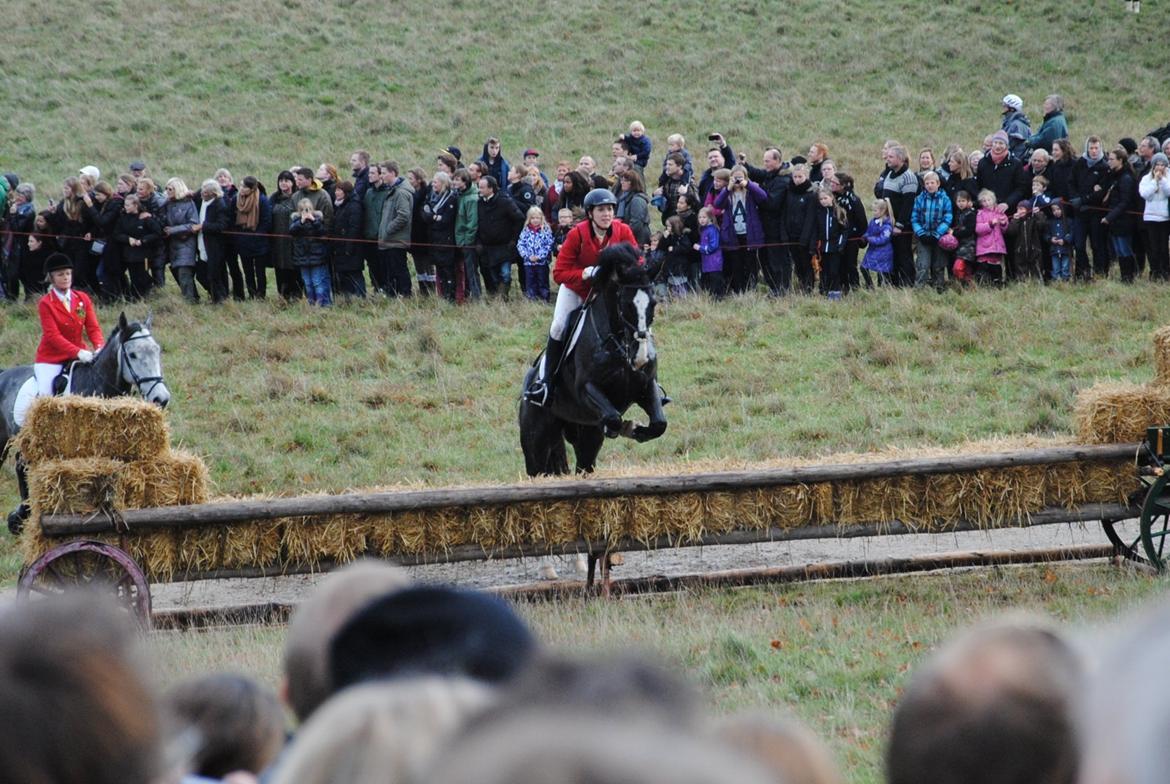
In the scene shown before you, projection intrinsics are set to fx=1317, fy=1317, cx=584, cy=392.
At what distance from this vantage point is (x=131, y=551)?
10602 mm

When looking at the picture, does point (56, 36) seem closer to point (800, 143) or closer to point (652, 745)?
point (800, 143)

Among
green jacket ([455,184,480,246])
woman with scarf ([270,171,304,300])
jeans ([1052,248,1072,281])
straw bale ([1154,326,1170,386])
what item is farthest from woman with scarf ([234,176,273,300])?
straw bale ([1154,326,1170,386])

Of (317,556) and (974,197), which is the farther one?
(974,197)

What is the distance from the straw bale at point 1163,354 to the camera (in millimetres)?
11141

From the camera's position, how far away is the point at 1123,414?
10984 millimetres

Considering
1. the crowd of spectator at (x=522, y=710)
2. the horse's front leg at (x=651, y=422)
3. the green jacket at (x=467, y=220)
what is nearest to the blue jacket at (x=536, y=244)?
the green jacket at (x=467, y=220)

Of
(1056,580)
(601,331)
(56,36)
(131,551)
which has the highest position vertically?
(56,36)

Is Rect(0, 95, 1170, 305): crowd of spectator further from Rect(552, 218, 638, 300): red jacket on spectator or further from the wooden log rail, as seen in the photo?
the wooden log rail

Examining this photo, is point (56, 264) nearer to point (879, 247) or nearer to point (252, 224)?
point (252, 224)

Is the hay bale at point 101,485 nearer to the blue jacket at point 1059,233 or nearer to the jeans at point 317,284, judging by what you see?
the jeans at point 317,284

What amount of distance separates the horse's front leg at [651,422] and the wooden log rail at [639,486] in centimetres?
82

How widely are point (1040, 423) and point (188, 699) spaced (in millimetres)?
14085

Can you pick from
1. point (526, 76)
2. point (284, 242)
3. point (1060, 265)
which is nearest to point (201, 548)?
point (284, 242)

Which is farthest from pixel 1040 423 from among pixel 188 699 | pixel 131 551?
pixel 188 699
